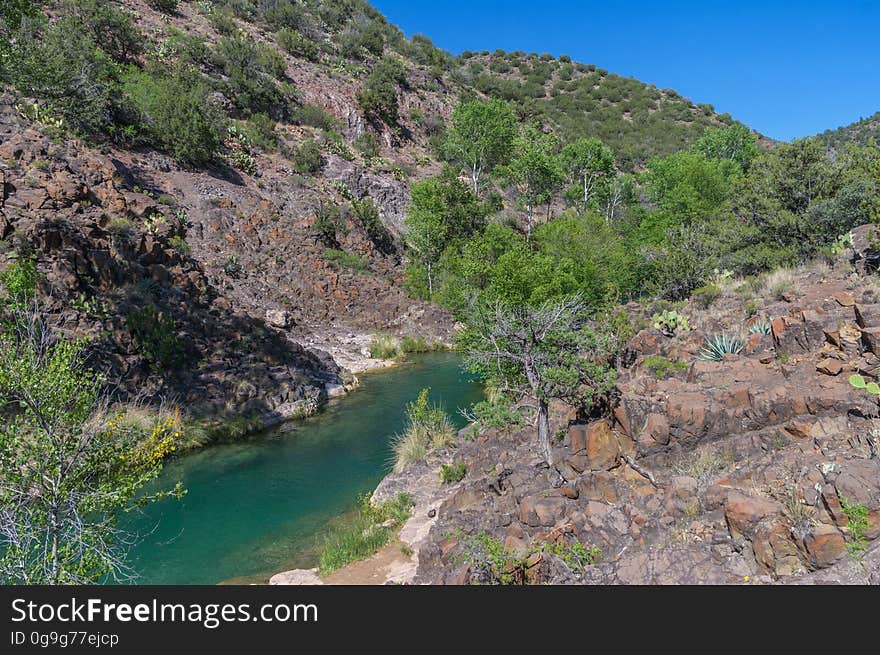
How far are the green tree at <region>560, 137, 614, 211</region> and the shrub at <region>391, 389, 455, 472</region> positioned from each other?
33966 millimetres

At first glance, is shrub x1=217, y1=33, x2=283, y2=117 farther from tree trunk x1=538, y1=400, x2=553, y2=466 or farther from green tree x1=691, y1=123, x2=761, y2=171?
green tree x1=691, y1=123, x2=761, y2=171

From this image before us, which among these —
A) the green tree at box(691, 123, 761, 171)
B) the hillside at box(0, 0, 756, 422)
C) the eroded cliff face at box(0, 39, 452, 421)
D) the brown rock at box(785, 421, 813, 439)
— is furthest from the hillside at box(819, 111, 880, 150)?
the brown rock at box(785, 421, 813, 439)

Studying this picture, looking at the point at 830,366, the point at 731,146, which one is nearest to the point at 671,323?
the point at 830,366

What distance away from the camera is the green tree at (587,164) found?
44.4 metres

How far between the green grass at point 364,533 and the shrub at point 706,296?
11.2 m

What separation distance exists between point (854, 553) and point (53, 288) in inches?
895

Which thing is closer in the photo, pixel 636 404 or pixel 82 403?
pixel 82 403

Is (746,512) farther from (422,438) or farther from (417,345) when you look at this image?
(417,345)

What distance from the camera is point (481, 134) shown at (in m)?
45.4

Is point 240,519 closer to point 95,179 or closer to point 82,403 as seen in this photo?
point 82,403

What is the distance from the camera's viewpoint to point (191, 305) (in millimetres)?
22125

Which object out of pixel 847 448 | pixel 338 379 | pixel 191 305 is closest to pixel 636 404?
pixel 847 448

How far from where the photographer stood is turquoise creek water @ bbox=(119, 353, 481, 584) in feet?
34.6

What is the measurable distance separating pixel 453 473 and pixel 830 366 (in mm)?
8332
